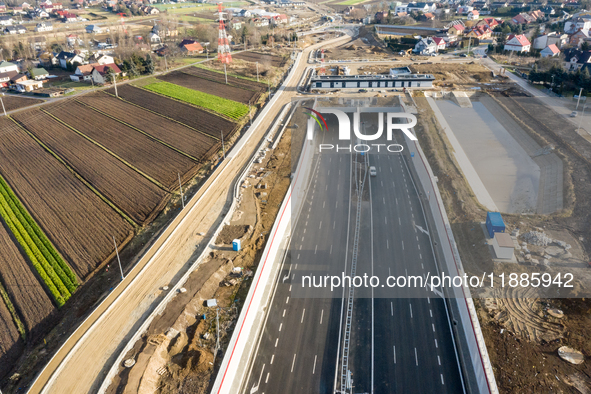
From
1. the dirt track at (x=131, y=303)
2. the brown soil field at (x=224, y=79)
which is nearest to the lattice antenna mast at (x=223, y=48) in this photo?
the brown soil field at (x=224, y=79)

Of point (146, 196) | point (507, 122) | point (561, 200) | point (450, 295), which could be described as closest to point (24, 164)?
point (146, 196)

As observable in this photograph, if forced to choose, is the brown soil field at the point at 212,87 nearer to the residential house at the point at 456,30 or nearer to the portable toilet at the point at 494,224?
the portable toilet at the point at 494,224

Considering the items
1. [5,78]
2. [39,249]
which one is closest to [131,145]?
[39,249]

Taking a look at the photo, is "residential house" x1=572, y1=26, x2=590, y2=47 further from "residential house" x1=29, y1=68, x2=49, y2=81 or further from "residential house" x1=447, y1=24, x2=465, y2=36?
"residential house" x1=29, y1=68, x2=49, y2=81

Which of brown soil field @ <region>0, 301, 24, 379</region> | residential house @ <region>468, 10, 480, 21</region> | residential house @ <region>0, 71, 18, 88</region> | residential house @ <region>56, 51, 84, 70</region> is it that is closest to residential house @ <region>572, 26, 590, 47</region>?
residential house @ <region>468, 10, 480, 21</region>

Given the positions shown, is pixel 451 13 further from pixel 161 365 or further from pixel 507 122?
pixel 161 365

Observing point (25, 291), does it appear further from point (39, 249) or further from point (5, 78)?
point (5, 78)

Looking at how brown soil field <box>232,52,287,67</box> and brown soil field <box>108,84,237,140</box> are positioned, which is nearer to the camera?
brown soil field <box>108,84,237,140</box>

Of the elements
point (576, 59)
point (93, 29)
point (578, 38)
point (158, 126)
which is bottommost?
point (158, 126)
